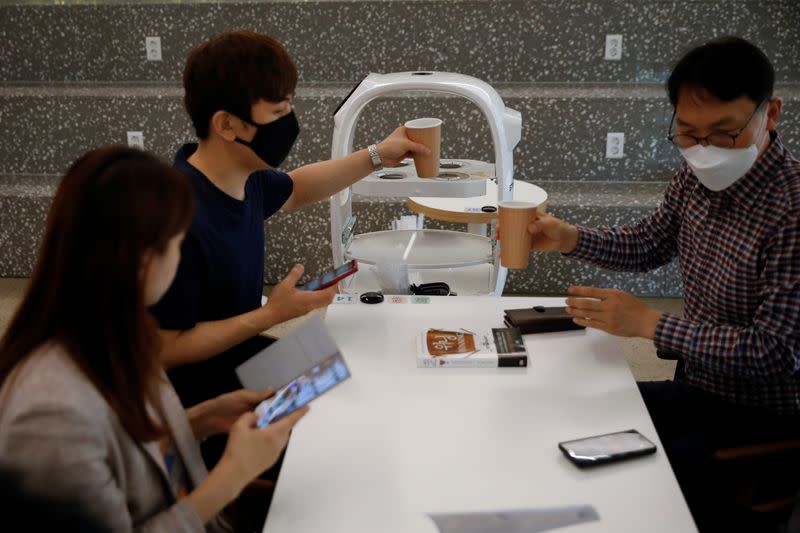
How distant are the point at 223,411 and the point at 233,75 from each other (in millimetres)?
655

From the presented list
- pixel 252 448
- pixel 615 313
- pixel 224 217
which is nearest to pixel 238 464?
pixel 252 448

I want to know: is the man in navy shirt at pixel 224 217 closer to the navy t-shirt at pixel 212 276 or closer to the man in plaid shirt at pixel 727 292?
the navy t-shirt at pixel 212 276

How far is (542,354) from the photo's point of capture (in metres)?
1.56

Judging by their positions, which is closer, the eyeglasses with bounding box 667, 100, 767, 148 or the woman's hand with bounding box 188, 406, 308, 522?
the woman's hand with bounding box 188, 406, 308, 522

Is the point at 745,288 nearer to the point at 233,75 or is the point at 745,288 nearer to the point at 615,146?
the point at 233,75

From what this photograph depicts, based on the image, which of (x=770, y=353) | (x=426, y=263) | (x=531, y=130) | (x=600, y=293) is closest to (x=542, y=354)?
(x=600, y=293)

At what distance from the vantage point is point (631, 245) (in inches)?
72.9

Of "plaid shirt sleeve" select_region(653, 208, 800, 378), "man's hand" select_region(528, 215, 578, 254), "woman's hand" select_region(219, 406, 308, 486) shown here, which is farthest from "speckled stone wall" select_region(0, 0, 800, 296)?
"woman's hand" select_region(219, 406, 308, 486)

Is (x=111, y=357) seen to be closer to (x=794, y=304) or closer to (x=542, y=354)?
(x=542, y=354)

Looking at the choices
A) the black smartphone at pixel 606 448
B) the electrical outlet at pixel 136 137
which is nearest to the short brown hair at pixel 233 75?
the black smartphone at pixel 606 448

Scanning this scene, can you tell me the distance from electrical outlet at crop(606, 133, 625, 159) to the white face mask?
2.14 metres

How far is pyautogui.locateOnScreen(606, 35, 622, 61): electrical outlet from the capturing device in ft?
12.3

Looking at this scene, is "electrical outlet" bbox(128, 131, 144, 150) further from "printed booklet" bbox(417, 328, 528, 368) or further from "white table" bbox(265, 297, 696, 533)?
"printed booklet" bbox(417, 328, 528, 368)

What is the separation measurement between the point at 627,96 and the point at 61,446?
3.16 meters
